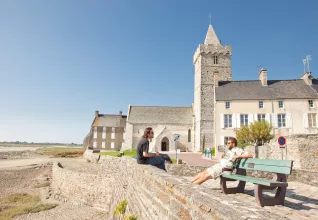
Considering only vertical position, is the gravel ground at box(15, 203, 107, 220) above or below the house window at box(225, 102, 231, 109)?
below

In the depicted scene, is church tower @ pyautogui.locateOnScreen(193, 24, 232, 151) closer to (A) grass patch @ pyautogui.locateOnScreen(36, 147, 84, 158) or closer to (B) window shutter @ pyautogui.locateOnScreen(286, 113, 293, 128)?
(B) window shutter @ pyautogui.locateOnScreen(286, 113, 293, 128)

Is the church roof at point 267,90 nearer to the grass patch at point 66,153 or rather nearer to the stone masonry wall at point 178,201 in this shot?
the stone masonry wall at point 178,201

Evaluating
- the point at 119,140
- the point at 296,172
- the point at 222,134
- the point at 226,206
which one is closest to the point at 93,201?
the point at 296,172

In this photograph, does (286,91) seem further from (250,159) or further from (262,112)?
(250,159)

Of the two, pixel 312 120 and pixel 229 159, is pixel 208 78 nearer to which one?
pixel 312 120

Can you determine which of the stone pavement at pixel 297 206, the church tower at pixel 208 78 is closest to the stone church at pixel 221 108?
the church tower at pixel 208 78

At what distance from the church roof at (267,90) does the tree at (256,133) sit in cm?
773

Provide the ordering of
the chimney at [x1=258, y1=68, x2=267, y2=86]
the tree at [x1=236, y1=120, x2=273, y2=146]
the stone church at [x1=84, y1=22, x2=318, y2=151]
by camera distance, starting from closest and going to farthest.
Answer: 1. the tree at [x1=236, y1=120, x2=273, y2=146]
2. the stone church at [x1=84, y1=22, x2=318, y2=151]
3. the chimney at [x1=258, y1=68, x2=267, y2=86]

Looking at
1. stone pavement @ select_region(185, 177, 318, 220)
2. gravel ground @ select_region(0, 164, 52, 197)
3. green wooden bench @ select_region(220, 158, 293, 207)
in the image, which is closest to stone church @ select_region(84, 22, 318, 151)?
gravel ground @ select_region(0, 164, 52, 197)

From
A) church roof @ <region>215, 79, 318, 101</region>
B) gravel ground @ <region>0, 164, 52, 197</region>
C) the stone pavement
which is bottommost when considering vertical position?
gravel ground @ <region>0, 164, 52, 197</region>

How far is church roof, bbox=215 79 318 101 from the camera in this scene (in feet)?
96.8

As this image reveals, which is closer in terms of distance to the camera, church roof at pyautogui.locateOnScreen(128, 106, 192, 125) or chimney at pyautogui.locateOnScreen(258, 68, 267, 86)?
chimney at pyautogui.locateOnScreen(258, 68, 267, 86)

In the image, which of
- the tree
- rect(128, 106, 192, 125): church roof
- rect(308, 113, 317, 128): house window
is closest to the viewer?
the tree

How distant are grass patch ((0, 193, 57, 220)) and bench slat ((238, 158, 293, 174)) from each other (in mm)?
16696
